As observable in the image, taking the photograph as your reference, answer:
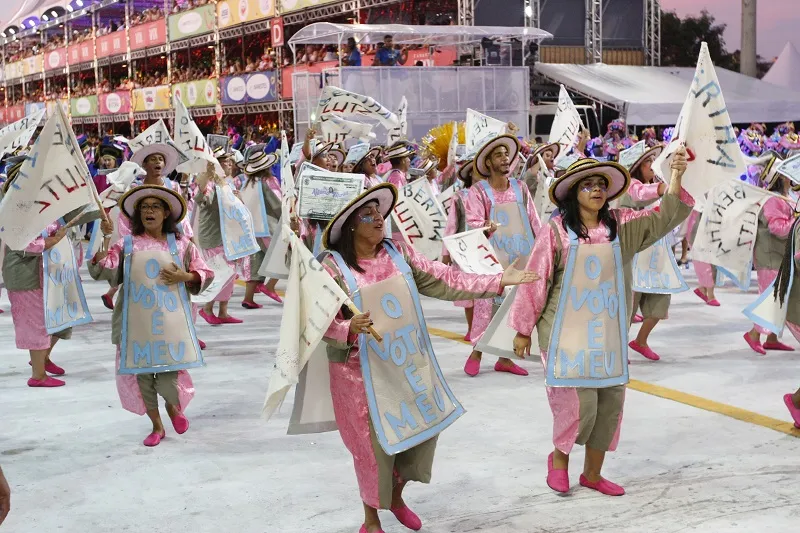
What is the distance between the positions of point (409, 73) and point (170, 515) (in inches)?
566

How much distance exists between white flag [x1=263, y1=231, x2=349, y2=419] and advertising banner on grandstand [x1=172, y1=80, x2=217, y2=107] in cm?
2639

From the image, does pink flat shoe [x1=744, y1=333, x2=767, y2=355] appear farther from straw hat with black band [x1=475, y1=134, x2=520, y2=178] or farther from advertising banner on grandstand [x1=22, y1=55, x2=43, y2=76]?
advertising banner on grandstand [x1=22, y1=55, x2=43, y2=76]

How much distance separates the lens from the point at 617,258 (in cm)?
493

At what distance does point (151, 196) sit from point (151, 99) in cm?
3064

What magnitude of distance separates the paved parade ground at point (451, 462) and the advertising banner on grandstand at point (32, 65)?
43.2 m

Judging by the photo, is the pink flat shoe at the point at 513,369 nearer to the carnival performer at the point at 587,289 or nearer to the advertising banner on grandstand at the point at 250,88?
the carnival performer at the point at 587,289

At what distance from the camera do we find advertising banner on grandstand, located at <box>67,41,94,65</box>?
4200 cm

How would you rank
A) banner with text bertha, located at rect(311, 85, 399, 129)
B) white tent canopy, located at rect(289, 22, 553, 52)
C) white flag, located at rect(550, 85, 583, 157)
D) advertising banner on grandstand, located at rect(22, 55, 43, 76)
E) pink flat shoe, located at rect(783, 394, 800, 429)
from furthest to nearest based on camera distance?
1. advertising banner on grandstand, located at rect(22, 55, 43, 76)
2. white tent canopy, located at rect(289, 22, 553, 52)
3. banner with text bertha, located at rect(311, 85, 399, 129)
4. white flag, located at rect(550, 85, 583, 157)
5. pink flat shoe, located at rect(783, 394, 800, 429)

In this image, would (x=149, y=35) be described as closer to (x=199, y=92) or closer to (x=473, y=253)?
(x=199, y=92)

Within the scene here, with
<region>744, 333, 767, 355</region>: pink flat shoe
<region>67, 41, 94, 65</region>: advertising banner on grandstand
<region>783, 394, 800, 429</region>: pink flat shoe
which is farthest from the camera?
<region>67, 41, 94, 65</region>: advertising banner on grandstand

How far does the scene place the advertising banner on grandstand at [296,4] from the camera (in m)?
25.7

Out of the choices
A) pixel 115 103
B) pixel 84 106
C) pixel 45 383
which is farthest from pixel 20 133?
pixel 84 106

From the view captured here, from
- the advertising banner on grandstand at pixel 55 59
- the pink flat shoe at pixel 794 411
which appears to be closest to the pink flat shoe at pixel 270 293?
the pink flat shoe at pixel 794 411

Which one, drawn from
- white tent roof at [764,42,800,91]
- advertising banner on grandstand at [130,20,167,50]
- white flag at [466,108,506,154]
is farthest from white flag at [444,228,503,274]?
advertising banner on grandstand at [130,20,167,50]
